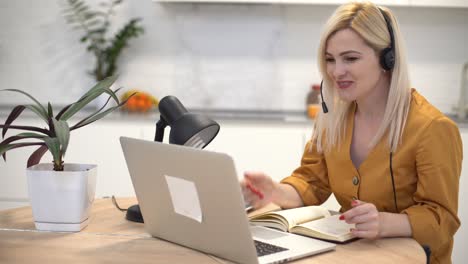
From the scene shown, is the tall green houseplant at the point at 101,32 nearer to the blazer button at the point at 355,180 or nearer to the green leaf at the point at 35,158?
the green leaf at the point at 35,158

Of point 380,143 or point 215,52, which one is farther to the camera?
point 215,52

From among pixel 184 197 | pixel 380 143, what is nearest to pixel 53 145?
pixel 184 197

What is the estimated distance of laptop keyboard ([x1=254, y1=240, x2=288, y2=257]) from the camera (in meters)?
1.65

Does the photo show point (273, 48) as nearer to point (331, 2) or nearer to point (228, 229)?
point (331, 2)

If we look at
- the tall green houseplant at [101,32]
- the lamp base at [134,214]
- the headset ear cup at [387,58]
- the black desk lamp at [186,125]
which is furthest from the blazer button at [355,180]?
the tall green houseplant at [101,32]

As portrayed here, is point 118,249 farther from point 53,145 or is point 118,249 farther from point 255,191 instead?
point 255,191

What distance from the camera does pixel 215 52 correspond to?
437 centimetres

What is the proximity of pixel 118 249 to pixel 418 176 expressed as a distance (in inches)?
35.0

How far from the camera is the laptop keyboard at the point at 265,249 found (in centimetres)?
165

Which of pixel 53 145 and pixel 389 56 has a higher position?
pixel 389 56

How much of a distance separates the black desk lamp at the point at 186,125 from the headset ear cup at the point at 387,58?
22.3 inches

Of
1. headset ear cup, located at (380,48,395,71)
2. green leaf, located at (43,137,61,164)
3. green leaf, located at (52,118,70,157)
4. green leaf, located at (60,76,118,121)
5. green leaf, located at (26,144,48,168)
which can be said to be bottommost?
green leaf, located at (26,144,48,168)

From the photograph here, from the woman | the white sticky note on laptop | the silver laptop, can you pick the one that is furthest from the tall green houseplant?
the white sticky note on laptop

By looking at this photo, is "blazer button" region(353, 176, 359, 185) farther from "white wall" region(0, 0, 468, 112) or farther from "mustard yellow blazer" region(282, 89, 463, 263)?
"white wall" region(0, 0, 468, 112)
